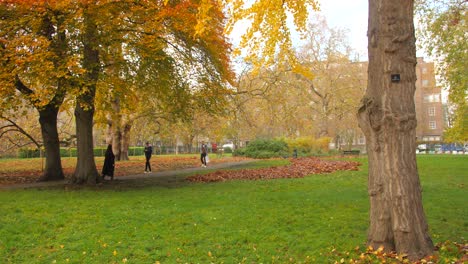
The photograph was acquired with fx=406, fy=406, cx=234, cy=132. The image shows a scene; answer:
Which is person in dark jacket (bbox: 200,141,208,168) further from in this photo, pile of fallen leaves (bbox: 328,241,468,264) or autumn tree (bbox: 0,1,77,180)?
pile of fallen leaves (bbox: 328,241,468,264)

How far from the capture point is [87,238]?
775cm

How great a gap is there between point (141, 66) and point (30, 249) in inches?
371

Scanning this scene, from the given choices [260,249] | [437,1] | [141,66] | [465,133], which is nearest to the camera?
[260,249]

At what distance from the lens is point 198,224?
332 inches

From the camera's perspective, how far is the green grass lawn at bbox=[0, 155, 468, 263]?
6855 millimetres

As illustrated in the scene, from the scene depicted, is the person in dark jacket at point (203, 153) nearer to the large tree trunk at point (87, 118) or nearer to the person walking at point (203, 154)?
the person walking at point (203, 154)

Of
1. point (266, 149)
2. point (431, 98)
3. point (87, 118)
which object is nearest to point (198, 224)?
point (87, 118)

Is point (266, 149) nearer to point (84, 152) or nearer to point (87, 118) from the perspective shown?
point (87, 118)

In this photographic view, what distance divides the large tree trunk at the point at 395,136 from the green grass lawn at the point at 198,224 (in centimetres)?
100

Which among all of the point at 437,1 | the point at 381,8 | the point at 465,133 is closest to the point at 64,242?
the point at 381,8

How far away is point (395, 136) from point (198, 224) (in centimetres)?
435

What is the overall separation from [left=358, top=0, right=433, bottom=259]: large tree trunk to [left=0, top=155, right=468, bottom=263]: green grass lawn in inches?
39.4

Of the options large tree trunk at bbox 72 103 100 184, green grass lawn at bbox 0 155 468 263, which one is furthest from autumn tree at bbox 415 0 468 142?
large tree trunk at bbox 72 103 100 184

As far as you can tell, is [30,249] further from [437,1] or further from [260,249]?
[437,1]
